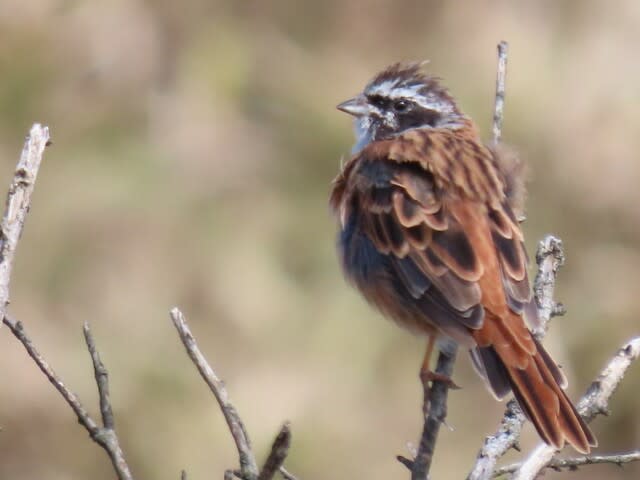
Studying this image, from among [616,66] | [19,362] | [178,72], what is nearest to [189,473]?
[19,362]

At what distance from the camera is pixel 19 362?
7648 millimetres

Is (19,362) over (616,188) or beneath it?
beneath

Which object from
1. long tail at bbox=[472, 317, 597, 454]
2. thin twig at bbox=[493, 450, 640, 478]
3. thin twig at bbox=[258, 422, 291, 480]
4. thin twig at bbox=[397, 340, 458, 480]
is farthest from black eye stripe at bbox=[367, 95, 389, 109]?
thin twig at bbox=[258, 422, 291, 480]

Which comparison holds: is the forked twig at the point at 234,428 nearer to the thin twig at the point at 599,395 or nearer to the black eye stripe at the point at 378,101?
the thin twig at the point at 599,395

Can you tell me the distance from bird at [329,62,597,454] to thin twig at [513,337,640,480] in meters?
0.04

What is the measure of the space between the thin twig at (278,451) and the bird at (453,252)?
1.10m

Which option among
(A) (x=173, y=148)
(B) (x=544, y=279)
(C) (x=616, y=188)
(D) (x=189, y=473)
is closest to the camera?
(B) (x=544, y=279)

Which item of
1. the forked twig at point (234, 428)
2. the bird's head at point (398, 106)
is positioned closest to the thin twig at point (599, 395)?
the forked twig at point (234, 428)

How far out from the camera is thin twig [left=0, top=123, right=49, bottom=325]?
350 cm

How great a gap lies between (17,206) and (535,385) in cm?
170

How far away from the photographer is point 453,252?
4738 mm

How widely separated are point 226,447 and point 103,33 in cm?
316

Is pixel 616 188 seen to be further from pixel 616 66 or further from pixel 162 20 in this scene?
pixel 162 20

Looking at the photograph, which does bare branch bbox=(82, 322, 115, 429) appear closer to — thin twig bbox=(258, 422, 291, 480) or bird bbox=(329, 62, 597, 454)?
thin twig bbox=(258, 422, 291, 480)
